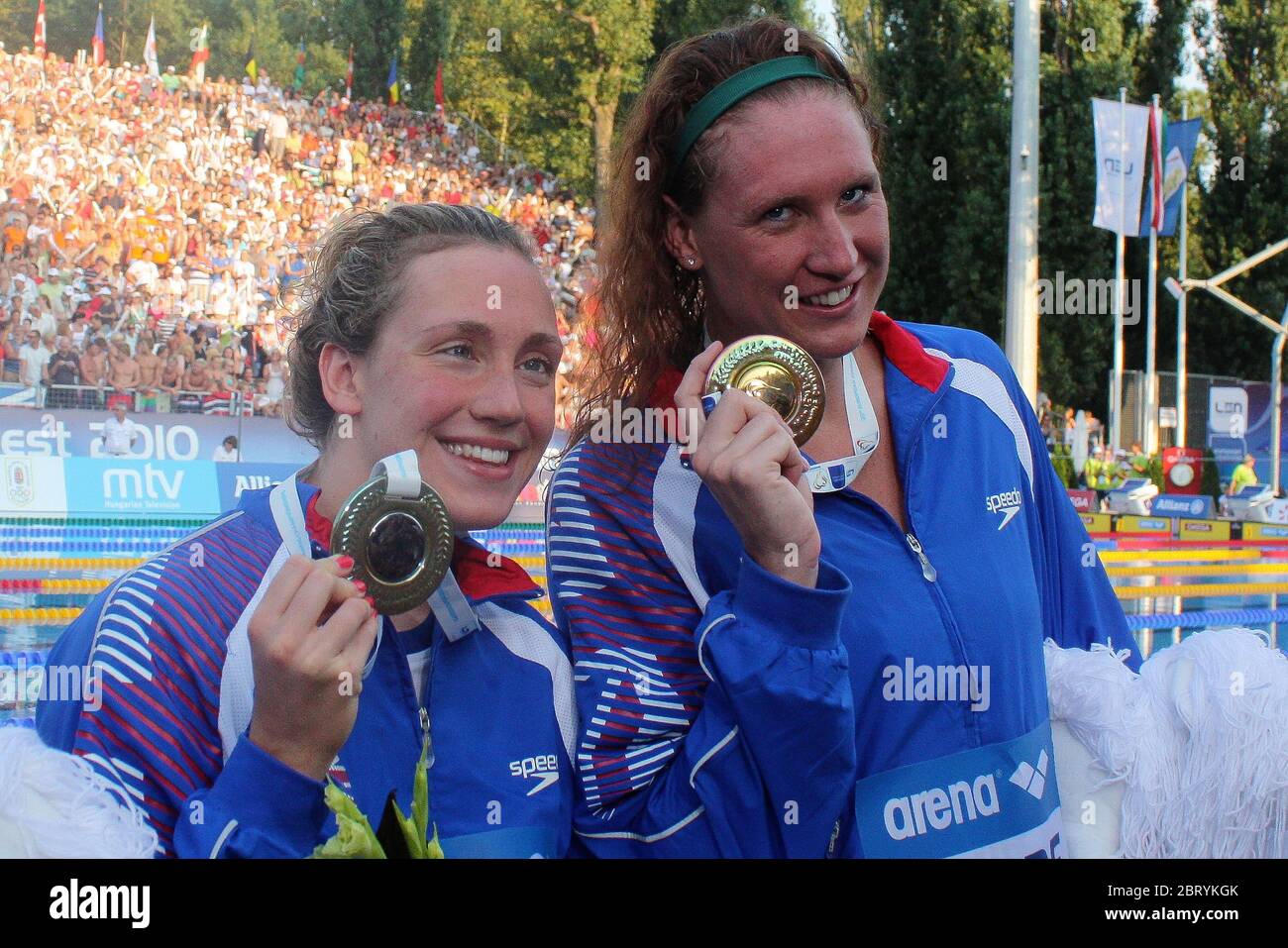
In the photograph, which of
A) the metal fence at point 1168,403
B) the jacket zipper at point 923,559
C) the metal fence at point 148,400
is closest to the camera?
the jacket zipper at point 923,559

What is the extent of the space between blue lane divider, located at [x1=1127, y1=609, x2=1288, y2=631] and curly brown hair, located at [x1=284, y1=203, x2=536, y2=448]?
8.53 m

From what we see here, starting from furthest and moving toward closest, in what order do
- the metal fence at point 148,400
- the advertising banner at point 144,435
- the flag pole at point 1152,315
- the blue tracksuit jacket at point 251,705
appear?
the flag pole at point 1152,315 < the metal fence at point 148,400 < the advertising banner at point 144,435 < the blue tracksuit jacket at point 251,705

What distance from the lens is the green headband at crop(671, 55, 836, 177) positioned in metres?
1.74

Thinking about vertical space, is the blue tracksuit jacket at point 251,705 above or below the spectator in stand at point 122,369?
below

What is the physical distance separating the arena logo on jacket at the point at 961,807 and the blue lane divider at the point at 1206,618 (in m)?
8.24

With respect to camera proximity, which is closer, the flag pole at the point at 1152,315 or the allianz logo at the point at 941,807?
the allianz logo at the point at 941,807

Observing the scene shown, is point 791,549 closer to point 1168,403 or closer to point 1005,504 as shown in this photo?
point 1005,504

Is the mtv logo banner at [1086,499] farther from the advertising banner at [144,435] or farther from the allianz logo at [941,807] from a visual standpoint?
the allianz logo at [941,807]

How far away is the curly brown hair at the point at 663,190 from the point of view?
179 centimetres

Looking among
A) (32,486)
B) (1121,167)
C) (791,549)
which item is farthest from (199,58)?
(791,549)

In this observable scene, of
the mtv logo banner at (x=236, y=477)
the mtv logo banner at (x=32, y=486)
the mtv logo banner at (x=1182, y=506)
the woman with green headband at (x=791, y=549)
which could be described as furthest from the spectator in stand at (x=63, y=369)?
the mtv logo banner at (x=1182, y=506)

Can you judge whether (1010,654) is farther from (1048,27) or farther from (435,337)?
(1048,27)

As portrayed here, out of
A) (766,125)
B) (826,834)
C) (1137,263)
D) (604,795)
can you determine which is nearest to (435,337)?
(766,125)

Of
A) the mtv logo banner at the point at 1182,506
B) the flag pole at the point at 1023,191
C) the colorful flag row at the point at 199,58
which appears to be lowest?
the mtv logo banner at the point at 1182,506
